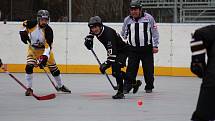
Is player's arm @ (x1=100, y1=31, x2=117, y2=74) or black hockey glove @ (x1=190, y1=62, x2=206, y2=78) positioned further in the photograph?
player's arm @ (x1=100, y1=31, x2=117, y2=74)

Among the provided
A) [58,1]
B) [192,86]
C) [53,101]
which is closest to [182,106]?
[53,101]

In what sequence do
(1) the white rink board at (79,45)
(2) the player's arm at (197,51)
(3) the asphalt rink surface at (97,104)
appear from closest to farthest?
(2) the player's arm at (197,51) < (3) the asphalt rink surface at (97,104) < (1) the white rink board at (79,45)

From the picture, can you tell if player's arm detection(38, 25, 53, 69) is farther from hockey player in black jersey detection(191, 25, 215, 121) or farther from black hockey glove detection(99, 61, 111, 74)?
hockey player in black jersey detection(191, 25, 215, 121)

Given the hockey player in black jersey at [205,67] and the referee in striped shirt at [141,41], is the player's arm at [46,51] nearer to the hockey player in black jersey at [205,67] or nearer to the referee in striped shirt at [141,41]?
the referee in striped shirt at [141,41]

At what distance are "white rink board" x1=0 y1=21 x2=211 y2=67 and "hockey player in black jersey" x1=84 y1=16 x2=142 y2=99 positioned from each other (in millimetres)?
5207

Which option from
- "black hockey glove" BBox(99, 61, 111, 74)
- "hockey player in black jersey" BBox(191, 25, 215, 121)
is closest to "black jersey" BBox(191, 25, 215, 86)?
"hockey player in black jersey" BBox(191, 25, 215, 121)

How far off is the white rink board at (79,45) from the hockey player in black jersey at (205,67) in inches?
393

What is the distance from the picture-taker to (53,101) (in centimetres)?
A: 934

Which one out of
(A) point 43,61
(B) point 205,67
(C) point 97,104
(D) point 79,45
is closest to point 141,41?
(A) point 43,61

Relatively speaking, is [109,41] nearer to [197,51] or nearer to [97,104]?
[97,104]

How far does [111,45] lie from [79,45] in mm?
6094

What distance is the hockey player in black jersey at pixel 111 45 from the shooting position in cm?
925

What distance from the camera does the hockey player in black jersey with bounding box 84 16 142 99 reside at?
9250 mm

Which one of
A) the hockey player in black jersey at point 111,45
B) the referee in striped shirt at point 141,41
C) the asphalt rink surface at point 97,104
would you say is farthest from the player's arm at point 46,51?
the referee in striped shirt at point 141,41
